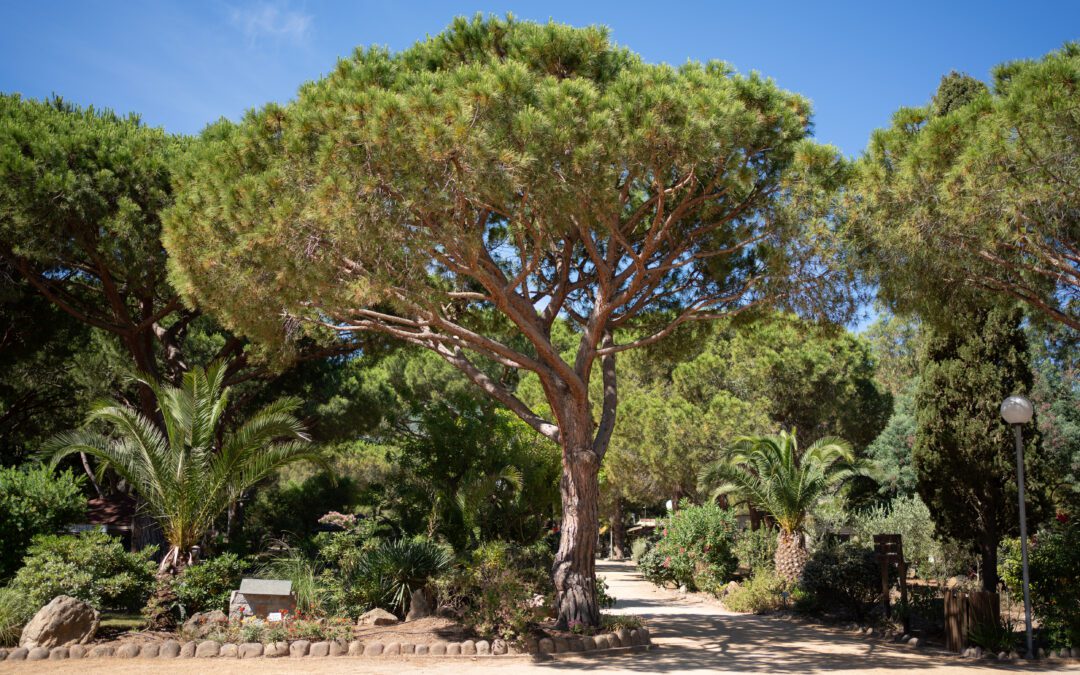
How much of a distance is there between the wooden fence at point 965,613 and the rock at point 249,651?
8.36m

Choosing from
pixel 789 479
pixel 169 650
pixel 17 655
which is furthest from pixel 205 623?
pixel 789 479

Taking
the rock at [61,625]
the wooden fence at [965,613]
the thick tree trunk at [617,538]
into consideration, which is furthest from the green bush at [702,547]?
the thick tree trunk at [617,538]

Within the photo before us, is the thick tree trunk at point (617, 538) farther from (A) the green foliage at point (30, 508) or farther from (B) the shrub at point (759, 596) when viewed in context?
(A) the green foliage at point (30, 508)

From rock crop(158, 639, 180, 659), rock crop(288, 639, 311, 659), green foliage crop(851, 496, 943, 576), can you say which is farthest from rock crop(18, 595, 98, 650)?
green foliage crop(851, 496, 943, 576)

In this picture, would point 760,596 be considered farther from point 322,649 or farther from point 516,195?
point 516,195

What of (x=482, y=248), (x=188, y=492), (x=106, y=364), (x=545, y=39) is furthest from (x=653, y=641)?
(x=106, y=364)

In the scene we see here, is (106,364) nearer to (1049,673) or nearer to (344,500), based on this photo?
(344,500)

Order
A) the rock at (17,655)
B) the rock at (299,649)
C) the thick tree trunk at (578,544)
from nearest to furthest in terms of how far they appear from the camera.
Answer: the rock at (17,655), the rock at (299,649), the thick tree trunk at (578,544)

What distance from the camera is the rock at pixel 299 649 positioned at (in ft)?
29.1

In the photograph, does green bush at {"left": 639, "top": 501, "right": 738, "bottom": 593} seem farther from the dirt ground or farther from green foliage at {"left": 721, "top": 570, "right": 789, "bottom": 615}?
the dirt ground

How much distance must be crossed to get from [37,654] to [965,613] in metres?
10.8

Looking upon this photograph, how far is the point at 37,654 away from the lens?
8375 mm

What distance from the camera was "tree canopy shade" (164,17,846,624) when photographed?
8453 mm

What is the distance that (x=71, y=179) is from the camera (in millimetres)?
12195
